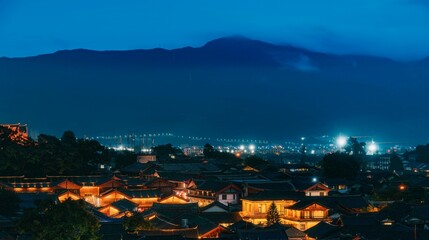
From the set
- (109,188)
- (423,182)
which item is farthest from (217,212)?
(423,182)

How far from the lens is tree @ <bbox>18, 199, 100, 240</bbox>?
20469 millimetres

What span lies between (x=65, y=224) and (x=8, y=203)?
9.26 metres

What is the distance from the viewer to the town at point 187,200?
2278 cm

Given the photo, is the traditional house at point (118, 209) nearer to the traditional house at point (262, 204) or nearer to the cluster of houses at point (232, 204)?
the cluster of houses at point (232, 204)

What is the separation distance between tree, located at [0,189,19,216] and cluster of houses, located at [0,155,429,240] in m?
0.78

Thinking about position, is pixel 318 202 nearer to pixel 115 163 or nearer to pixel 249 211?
pixel 249 211

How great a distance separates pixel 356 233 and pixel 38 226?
9.98m

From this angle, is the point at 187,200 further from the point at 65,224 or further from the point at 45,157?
the point at 65,224

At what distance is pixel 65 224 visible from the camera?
20.5 metres

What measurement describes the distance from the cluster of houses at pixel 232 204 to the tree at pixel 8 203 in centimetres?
78

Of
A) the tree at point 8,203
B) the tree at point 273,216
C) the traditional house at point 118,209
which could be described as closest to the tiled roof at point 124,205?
the traditional house at point 118,209

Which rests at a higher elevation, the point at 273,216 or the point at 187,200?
the point at 273,216

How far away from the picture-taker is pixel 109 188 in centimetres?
3900

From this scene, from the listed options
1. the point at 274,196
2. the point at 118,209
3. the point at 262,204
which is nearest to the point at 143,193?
the point at 118,209
